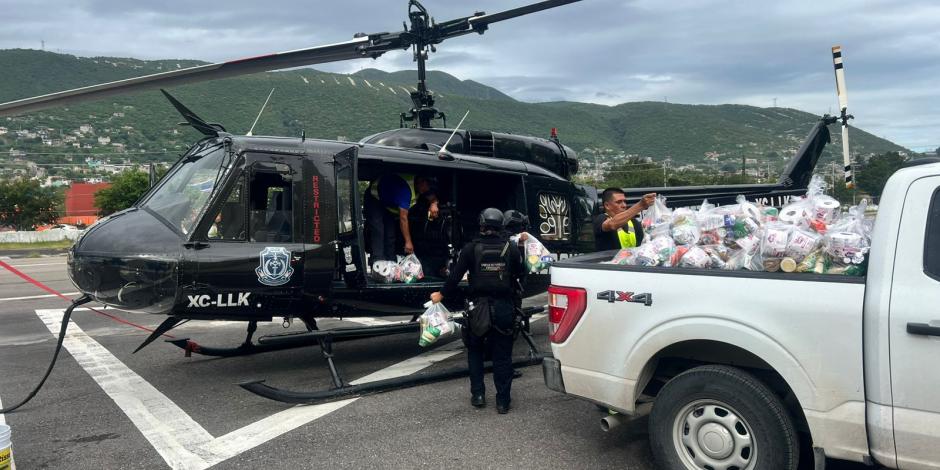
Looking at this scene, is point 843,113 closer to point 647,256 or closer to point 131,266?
point 647,256

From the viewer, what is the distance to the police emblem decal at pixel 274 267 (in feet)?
19.0

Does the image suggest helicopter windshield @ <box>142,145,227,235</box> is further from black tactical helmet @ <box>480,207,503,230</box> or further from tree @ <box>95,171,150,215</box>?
tree @ <box>95,171,150,215</box>

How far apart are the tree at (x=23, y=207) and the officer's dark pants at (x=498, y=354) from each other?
45427mm

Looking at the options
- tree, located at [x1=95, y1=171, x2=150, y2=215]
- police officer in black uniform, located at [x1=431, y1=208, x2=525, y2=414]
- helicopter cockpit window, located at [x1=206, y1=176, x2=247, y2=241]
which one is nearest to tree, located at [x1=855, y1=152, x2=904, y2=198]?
police officer in black uniform, located at [x1=431, y1=208, x2=525, y2=414]

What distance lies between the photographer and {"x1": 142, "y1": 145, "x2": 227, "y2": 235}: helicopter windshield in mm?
5746

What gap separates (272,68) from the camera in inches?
269

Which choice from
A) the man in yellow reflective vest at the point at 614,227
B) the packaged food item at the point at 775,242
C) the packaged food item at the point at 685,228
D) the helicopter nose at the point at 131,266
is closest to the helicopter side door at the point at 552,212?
the man in yellow reflective vest at the point at 614,227

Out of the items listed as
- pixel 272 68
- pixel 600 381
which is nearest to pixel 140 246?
pixel 272 68

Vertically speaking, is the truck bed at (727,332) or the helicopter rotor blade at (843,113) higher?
the helicopter rotor blade at (843,113)

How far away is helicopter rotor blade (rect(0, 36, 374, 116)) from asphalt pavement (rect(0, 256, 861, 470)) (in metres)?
2.75

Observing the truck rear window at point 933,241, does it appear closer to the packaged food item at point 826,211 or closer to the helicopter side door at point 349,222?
the packaged food item at point 826,211

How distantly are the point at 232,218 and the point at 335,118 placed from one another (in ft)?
283

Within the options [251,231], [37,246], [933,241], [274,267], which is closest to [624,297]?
[933,241]

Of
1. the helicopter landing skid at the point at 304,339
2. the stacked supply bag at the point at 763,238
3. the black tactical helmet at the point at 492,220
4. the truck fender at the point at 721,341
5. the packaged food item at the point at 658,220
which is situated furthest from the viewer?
the helicopter landing skid at the point at 304,339
